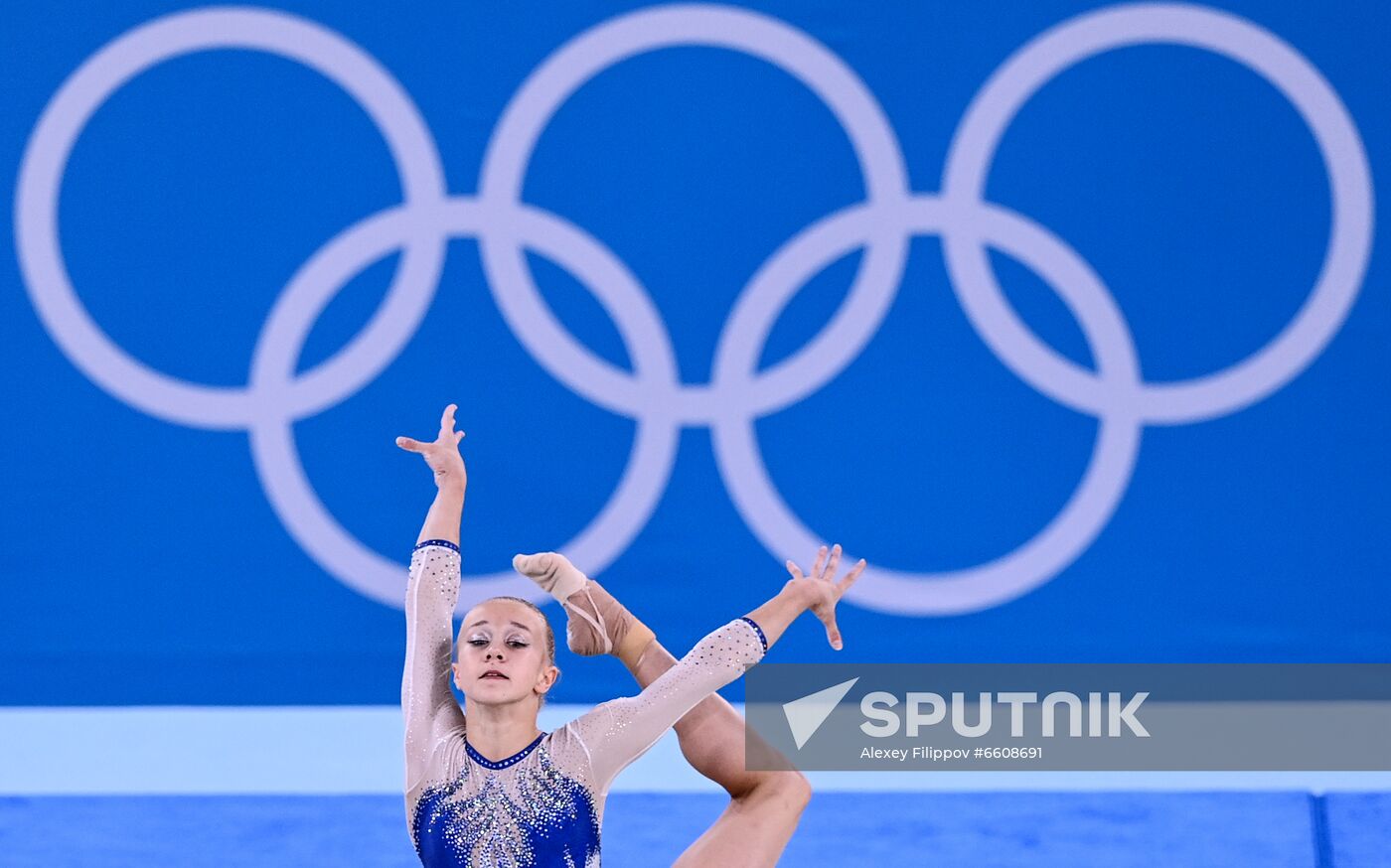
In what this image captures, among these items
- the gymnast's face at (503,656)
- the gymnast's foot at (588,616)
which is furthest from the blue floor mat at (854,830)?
the gymnast's face at (503,656)

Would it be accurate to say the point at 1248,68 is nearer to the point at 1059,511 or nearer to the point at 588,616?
the point at 1059,511

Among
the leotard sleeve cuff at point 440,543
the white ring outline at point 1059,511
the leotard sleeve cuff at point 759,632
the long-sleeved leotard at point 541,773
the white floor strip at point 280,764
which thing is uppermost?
the white ring outline at point 1059,511

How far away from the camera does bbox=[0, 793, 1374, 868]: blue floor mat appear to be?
4.91 metres

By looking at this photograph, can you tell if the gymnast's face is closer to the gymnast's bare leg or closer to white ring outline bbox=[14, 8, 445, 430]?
the gymnast's bare leg

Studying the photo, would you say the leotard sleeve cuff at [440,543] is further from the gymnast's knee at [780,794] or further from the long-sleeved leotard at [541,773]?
the gymnast's knee at [780,794]

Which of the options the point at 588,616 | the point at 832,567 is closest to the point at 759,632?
the point at 832,567

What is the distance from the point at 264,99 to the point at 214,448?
1.37 m

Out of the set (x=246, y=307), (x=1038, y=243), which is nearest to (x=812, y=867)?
(x=1038, y=243)

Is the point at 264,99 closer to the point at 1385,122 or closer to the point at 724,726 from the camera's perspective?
the point at 724,726

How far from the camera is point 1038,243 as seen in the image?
6.85 m

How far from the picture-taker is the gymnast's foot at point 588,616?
4.36 m

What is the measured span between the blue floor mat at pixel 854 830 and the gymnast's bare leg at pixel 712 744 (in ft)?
2.10

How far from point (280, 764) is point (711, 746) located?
2.36 meters

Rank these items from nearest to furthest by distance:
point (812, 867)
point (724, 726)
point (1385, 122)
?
1. point (724, 726)
2. point (812, 867)
3. point (1385, 122)
